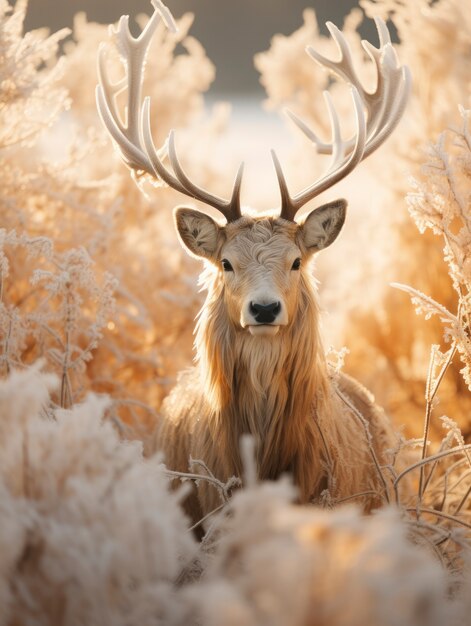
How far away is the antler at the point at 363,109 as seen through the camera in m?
3.25

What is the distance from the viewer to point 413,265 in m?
5.69

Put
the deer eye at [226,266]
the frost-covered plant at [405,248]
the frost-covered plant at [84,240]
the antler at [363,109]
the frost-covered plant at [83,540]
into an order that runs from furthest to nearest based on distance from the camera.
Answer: the frost-covered plant at [405,248], the frost-covered plant at [84,240], the antler at [363,109], the deer eye at [226,266], the frost-covered plant at [83,540]

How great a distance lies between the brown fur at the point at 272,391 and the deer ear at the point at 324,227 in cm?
4

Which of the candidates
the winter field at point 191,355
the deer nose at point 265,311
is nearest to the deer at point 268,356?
the deer nose at point 265,311

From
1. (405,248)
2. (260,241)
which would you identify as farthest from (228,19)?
(260,241)

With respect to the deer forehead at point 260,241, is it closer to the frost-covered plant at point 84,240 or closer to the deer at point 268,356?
the deer at point 268,356

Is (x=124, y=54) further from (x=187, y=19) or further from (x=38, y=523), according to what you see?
(x=187, y=19)

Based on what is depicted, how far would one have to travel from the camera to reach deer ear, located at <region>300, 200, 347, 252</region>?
3250 millimetres

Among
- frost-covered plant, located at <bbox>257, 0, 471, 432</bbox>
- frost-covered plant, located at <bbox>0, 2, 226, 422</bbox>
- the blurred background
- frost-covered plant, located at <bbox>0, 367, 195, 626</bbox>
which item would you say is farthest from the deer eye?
the blurred background

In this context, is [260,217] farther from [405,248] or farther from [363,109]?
[405,248]

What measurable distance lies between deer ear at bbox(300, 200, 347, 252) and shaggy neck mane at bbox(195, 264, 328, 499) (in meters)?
0.35

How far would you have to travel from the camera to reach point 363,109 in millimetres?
3408

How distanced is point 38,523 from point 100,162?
4.97 m

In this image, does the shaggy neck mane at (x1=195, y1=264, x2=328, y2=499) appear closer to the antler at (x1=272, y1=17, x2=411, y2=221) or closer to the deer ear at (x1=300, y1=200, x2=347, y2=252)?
the deer ear at (x1=300, y1=200, x2=347, y2=252)
